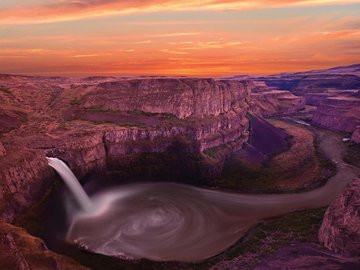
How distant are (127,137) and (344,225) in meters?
54.9

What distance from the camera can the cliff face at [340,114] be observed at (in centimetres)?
15888

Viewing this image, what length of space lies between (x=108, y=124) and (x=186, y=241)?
46.0 meters

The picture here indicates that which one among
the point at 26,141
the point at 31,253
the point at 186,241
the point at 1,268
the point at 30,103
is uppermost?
the point at 30,103

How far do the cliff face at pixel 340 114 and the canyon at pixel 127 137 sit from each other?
78.3ft

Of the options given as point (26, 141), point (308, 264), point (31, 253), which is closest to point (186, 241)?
point (308, 264)

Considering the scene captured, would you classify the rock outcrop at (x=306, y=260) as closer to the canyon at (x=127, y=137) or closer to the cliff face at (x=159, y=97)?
the canyon at (x=127, y=137)

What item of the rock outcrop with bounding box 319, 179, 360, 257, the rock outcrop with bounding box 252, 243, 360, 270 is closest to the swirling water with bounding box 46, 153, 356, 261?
the rock outcrop with bounding box 252, 243, 360, 270

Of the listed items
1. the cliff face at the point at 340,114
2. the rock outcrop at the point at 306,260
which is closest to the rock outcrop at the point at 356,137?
the cliff face at the point at 340,114

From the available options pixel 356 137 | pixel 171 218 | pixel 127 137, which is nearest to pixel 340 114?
pixel 356 137

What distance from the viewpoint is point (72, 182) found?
73.5 meters

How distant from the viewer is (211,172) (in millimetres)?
95062

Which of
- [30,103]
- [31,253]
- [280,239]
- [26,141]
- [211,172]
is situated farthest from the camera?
[30,103]

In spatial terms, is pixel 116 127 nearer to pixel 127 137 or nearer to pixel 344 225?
pixel 127 137

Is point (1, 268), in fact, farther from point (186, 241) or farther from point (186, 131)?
point (186, 131)
